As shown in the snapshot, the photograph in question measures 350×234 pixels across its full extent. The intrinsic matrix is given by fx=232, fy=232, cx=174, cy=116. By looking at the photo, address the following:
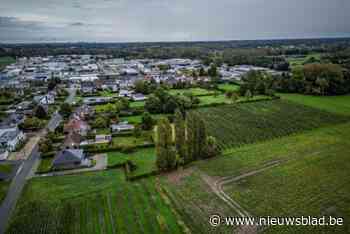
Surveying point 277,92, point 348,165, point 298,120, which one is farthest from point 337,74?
point 348,165

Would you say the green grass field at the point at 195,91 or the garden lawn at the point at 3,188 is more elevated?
the green grass field at the point at 195,91

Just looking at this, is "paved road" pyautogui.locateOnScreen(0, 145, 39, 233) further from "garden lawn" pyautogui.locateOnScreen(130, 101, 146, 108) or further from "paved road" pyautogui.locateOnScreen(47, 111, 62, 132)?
"garden lawn" pyautogui.locateOnScreen(130, 101, 146, 108)

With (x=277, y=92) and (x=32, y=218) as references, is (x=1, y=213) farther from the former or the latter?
(x=277, y=92)

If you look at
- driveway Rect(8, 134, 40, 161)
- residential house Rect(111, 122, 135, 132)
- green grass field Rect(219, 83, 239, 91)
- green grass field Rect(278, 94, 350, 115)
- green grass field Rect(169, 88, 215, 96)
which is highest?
green grass field Rect(219, 83, 239, 91)

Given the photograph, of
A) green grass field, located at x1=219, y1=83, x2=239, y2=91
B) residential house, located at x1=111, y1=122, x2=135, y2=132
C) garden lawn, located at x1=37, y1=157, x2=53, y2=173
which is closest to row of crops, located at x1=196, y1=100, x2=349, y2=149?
residential house, located at x1=111, y1=122, x2=135, y2=132

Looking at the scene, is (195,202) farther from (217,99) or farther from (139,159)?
(217,99)

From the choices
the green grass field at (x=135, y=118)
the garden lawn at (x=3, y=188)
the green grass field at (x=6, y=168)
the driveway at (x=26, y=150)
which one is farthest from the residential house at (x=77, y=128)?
the garden lawn at (x=3, y=188)

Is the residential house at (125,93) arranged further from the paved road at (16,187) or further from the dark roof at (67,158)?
the dark roof at (67,158)
